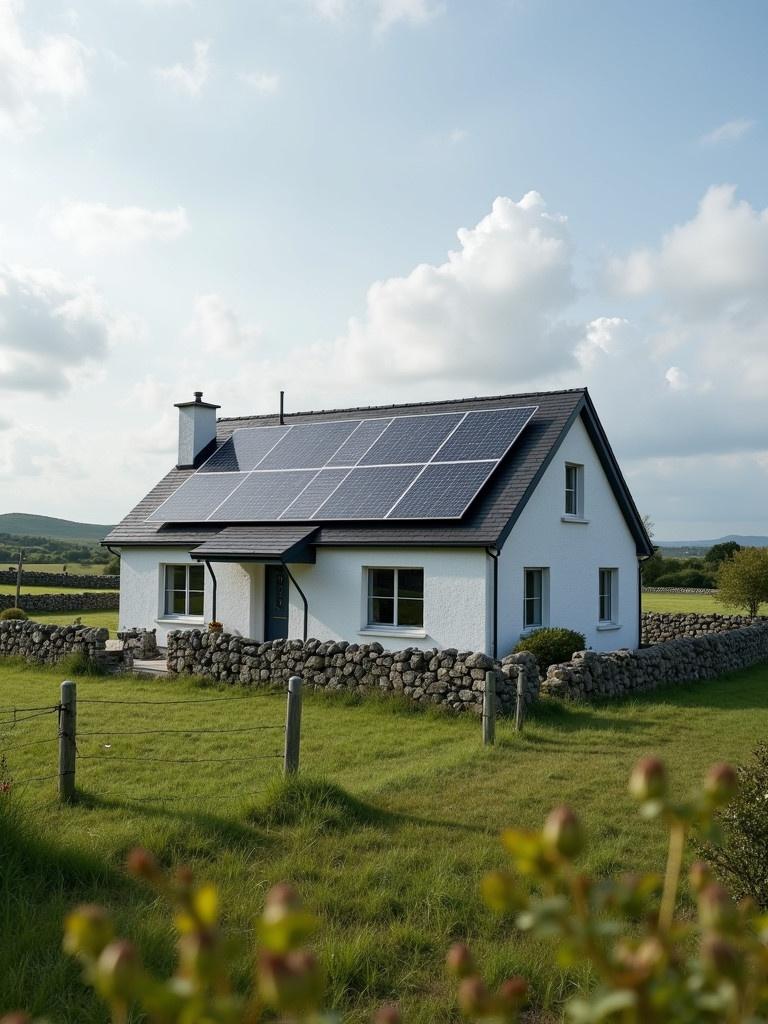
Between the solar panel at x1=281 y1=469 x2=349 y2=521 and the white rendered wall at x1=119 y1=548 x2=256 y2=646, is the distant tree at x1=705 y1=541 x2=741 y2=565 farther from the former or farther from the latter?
the white rendered wall at x1=119 y1=548 x2=256 y2=646

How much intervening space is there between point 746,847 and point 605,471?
59.0 ft

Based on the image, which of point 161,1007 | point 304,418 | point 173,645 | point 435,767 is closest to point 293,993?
point 161,1007

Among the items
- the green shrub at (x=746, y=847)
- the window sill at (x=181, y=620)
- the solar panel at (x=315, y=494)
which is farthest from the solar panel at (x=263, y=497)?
the green shrub at (x=746, y=847)

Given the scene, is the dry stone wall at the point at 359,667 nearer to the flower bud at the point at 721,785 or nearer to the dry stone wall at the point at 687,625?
the flower bud at the point at 721,785

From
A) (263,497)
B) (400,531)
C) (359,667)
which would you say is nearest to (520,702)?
(359,667)

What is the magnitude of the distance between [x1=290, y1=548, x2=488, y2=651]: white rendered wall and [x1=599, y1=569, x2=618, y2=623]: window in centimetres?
663

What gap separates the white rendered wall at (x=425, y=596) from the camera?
18484 millimetres

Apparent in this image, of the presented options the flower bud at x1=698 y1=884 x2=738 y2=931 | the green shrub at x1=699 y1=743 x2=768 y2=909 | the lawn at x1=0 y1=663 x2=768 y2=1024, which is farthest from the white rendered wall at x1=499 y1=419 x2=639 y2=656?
the flower bud at x1=698 y1=884 x2=738 y2=931

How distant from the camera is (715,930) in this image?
1376 mm

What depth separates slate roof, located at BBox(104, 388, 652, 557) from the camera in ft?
61.0

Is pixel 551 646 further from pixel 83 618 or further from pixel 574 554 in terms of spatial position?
pixel 83 618

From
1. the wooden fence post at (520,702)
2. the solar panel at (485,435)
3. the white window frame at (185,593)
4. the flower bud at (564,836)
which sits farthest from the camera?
the white window frame at (185,593)

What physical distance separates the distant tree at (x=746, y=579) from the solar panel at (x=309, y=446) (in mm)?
20102

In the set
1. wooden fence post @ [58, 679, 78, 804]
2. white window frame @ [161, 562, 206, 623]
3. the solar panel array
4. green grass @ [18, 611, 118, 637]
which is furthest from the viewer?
green grass @ [18, 611, 118, 637]
